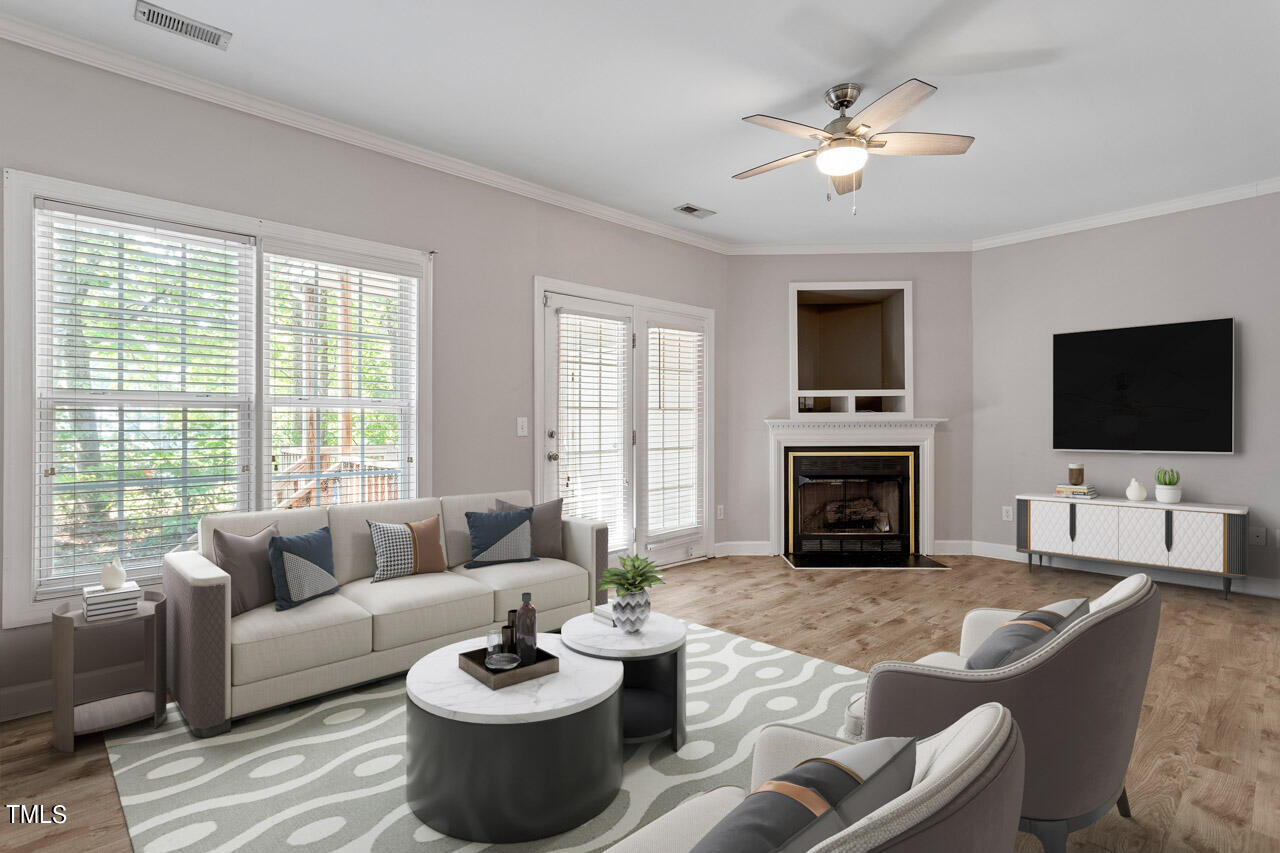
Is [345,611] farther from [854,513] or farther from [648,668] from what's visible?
[854,513]

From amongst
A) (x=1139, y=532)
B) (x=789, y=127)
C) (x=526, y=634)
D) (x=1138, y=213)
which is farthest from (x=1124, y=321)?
(x=526, y=634)

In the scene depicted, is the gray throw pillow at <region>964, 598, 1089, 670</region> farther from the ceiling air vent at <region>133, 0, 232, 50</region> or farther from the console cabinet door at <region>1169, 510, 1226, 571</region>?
the console cabinet door at <region>1169, 510, 1226, 571</region>

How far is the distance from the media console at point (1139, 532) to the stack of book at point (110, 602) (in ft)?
19.7

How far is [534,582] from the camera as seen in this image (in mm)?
3602

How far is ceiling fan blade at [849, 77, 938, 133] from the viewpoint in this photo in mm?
2725

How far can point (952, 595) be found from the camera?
4797 millimetres

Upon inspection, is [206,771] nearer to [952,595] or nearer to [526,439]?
[526,439]

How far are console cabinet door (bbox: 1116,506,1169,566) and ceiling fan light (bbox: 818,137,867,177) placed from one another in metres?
3.66

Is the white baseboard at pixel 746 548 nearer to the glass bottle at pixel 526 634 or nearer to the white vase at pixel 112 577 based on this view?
the glass bottle at pixel 526 634

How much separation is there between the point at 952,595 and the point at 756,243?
3.47m

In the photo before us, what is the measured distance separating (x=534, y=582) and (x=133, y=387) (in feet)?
6.89

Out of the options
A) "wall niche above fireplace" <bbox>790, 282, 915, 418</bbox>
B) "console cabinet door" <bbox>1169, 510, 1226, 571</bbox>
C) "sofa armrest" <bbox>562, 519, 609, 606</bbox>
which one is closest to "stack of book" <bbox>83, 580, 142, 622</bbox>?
"sofa armrest" <bbox>562, 519, 609, 606</bbox>

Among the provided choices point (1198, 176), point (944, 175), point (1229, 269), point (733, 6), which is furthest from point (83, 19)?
point (1229, 269)

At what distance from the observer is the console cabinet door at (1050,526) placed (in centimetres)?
536
